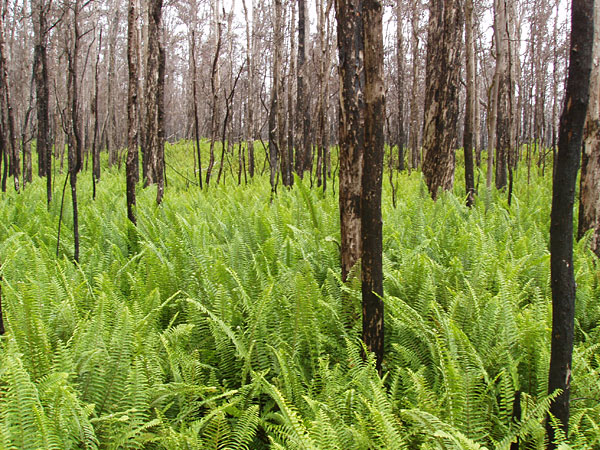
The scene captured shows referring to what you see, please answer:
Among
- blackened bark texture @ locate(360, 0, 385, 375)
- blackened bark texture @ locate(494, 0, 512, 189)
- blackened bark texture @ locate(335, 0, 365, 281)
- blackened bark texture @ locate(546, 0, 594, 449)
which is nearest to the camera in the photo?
blackened bark texture @ locate(546, 0, 594, 449)

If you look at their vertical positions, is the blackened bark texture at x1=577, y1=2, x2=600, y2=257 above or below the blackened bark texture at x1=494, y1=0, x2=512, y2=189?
below

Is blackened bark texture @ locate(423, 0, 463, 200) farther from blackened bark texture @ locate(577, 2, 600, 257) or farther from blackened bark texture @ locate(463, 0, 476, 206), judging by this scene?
blackened bark texture @ locate(577, 2, 600, 257)

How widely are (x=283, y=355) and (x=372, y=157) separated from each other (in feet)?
3.39

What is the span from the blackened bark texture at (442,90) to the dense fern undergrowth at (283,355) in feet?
7.84

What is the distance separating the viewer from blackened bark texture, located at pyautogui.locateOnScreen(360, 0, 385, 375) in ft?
6.91

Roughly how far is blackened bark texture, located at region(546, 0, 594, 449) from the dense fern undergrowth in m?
0.19

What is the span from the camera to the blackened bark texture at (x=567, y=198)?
4.69 feet

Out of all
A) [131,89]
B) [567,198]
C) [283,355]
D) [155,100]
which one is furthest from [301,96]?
[567,198]

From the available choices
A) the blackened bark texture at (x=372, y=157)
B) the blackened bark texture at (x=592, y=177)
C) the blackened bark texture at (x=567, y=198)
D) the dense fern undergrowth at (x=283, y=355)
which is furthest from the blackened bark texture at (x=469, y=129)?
the blackened bark texture at (x=567, y=198)

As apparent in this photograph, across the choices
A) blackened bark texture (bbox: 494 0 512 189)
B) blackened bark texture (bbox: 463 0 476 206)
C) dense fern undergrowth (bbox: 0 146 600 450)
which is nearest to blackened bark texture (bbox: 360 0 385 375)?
dense fern undergrowth (bbox: 0 146 600 450)

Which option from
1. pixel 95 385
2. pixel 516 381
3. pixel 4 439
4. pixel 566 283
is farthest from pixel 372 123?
pixel 4 439

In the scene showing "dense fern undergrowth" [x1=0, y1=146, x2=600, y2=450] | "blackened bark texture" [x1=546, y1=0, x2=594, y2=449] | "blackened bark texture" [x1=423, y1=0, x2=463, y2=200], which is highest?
"blackened bark texture" [x1=423, y1=0, x2=463, y2=200]

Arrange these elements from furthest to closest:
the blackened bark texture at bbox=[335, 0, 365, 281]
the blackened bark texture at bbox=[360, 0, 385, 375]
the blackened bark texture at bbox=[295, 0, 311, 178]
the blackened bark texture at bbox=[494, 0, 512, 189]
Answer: the blackened bark texture at bbox=[295, 0, 311, 178] < the blackened bark texture at bbox=[494, 0, 512, 189] < the blackened bark texture at bbox=[335, 0, 365, 281] < the blackened bark texture at bbox=[360, 0, 385, 375]

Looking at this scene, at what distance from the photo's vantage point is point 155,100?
762 cm
